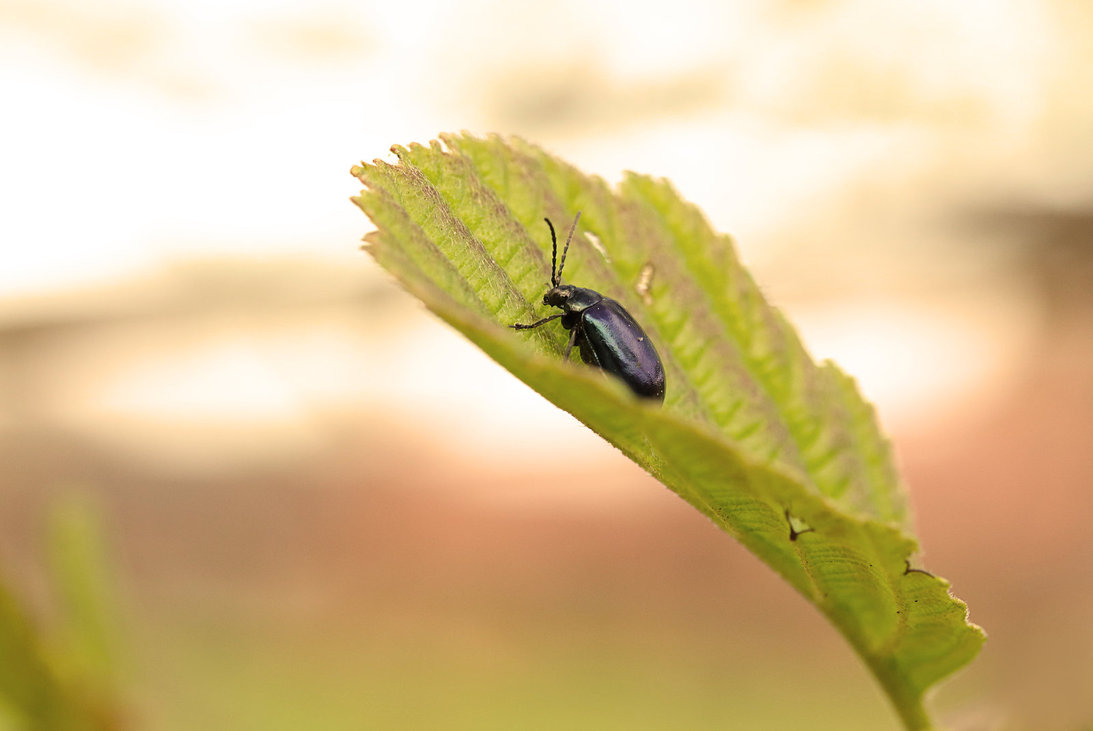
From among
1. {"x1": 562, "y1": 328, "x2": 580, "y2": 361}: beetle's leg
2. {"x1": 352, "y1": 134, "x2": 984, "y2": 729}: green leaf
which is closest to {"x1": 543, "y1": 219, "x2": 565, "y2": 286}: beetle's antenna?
{"x1": 352, "y1": 134, "x2": 984, "y2": 729}: green leaf

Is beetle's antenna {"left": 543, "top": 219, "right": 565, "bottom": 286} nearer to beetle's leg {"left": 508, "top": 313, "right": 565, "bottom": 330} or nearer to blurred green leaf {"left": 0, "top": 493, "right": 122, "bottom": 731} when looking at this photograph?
beetle's leg {"left": 508, "top": 313, "right": 565, "bottom": 330}

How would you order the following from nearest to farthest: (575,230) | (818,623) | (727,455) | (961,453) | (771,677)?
(727,455), (575,230), (771,677), (818,623), (961,453)

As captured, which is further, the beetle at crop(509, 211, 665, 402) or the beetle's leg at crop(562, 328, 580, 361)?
the beetle's leg at crop(562, 328, 580, 361)

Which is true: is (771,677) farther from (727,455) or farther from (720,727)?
(727,455)

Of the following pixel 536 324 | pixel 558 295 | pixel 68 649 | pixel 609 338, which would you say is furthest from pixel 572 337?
pixel 68 649

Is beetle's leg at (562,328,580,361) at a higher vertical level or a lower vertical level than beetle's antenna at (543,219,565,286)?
higher

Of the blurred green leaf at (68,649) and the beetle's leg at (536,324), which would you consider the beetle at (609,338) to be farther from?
the blurred green leaf at (68,649)

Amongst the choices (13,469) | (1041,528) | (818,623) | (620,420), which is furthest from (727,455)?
(13,469)
